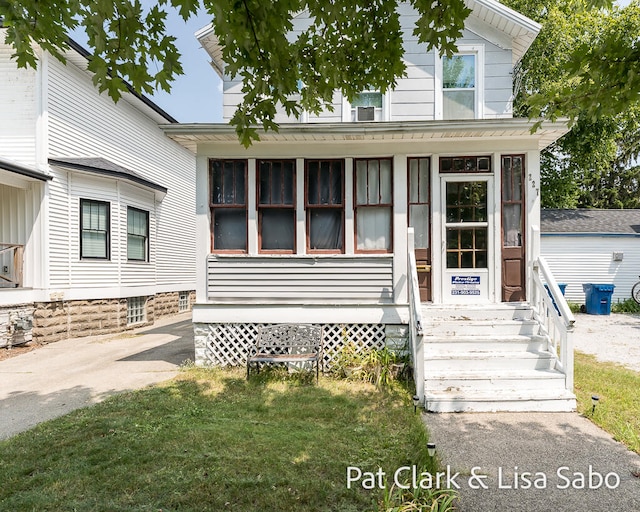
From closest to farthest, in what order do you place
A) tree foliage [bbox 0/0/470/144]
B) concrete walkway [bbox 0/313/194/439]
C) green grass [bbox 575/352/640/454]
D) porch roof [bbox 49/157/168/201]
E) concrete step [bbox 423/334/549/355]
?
tree foliage [bbox 0/0/470/144] → green grass [bbox 575/352/640/454] → concrete walkway [bbox 0/313/194/439] → concrete step [bbox 423/334/549/355] → porch roof [bbox 49/157/168/201]

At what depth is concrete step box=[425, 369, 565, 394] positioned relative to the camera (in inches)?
191

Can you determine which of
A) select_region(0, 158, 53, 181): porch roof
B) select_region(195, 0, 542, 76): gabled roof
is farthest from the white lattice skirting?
select_region(195, 0, 542, 76): gabled roof

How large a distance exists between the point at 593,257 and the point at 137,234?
53.4ft

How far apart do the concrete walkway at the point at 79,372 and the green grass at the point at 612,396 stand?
6.11 meters

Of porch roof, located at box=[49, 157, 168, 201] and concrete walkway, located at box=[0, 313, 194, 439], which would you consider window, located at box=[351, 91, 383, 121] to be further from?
porch roof, located at box=[49, 157, 168, 201]

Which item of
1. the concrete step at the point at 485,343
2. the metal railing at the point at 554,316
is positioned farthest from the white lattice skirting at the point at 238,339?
the metal railing at the point at 554,316

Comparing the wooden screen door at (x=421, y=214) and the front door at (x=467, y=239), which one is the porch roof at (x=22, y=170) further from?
the front door at (x=467, y=239)

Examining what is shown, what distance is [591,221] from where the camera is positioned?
15.1 metres

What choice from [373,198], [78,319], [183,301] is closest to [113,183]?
[78,319]

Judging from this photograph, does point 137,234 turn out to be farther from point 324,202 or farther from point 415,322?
point 415,322

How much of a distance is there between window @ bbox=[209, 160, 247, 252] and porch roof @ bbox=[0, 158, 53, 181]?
484 cm

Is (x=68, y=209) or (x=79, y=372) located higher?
(x=68, y=209)

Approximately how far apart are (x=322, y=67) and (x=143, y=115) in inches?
445

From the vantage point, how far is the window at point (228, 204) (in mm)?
6699
